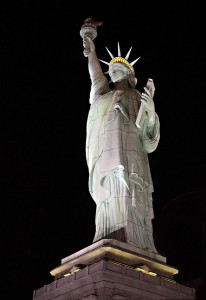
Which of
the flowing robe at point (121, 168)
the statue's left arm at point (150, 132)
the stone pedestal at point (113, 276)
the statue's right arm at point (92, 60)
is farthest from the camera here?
the statue's right arm at point (92, 60)

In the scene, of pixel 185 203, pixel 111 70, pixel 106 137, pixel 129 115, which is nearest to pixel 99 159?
pixel 106 137

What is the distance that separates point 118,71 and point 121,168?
2783 mm

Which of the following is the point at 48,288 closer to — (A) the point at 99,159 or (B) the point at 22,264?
(A) the point at 99,159

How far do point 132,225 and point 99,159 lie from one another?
1.56 m

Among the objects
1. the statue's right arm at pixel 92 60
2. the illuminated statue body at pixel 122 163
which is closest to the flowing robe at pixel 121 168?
the illuminated statue body at pixel 122 163

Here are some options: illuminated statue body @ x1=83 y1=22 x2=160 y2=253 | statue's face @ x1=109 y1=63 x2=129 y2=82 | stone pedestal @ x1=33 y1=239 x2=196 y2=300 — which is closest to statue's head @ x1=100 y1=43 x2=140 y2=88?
statue's face @ x1=109 y1=63 x2=129 y2=82

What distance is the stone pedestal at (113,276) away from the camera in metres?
7.58

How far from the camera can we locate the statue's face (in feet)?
36.0

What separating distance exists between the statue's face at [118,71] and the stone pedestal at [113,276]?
4.20 meters

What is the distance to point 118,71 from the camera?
36.1 feet

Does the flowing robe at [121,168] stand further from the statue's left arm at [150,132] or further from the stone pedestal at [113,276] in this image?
the stone pedestal at [113,276]

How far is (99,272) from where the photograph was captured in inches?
300

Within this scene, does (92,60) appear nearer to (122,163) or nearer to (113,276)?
(122,163)

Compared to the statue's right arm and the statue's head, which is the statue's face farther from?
the statue's right arm
